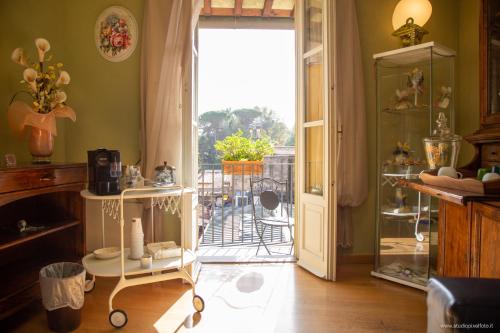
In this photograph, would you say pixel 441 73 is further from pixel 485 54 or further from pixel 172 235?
pixel 172 235

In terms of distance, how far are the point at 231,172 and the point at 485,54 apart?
2.62 m

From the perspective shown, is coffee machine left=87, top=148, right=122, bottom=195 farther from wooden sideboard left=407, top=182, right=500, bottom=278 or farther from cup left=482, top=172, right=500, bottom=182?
cup left=482, top=172, right=500, bottom=182

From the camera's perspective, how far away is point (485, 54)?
190cm

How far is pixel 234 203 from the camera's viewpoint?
4.09 meters

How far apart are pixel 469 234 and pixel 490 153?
0.68m

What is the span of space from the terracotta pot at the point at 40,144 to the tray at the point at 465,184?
8.42ft

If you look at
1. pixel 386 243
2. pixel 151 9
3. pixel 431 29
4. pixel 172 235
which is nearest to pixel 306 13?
pixel 431 29

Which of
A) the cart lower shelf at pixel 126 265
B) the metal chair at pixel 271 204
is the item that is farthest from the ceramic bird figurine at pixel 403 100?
the cart lower shelf at pixel 126 265

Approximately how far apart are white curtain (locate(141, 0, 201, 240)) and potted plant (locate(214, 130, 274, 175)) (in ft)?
3.78

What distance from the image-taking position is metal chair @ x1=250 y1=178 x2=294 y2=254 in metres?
3.30

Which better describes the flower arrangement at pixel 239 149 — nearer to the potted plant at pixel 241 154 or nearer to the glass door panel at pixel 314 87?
the potted plant at pixel 241 154

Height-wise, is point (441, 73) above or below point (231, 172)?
above

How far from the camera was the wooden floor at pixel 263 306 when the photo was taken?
1.96 meters

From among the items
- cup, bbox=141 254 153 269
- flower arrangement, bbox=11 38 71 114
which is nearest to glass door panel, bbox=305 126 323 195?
cup, bbox=141 254 153 269
